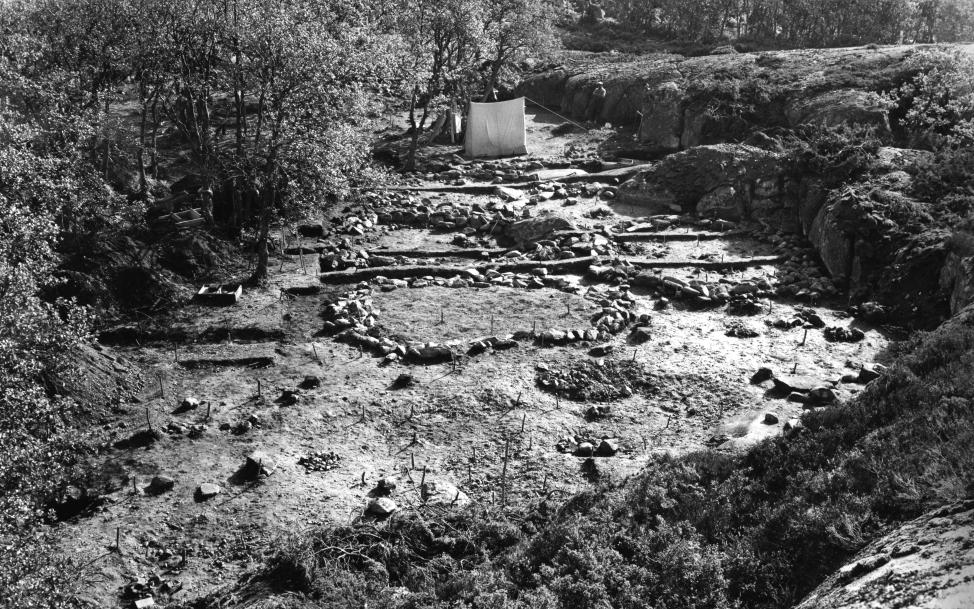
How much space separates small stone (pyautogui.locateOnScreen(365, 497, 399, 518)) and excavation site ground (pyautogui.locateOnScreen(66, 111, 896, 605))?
4 cm

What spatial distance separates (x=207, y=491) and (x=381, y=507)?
2.73 m

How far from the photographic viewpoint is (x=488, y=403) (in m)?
14.7

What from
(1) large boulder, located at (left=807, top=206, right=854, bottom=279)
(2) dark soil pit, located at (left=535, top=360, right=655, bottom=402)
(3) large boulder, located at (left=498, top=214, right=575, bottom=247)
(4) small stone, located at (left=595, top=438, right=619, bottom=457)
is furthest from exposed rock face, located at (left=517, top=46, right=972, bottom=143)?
(4) small stone, located at (left=595, top=438, right=619, bottom=457)

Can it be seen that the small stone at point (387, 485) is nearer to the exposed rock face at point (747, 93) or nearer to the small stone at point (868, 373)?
the small stone at point (868, 373)

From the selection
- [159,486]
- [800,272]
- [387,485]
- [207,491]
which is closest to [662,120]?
[800,272]

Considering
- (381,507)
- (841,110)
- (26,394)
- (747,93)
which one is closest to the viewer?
(26,394)

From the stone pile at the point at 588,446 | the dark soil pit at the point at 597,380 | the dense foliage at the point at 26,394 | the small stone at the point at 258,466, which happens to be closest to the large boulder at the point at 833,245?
the dark soil pit at the point at 597,380

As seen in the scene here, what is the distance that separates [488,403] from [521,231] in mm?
9910

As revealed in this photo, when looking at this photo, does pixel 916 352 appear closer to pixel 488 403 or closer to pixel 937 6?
pixel 488 403

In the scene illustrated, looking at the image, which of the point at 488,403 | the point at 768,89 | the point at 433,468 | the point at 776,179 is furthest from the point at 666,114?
the point at 433,468

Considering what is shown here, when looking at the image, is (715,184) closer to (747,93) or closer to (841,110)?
(841,110)

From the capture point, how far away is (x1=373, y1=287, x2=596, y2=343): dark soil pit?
17.6m

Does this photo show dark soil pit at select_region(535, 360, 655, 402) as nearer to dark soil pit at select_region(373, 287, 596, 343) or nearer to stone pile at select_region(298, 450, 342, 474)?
dark soil pit at select_region(373, 287, 596, 343)

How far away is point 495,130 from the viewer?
34531 millimetres
